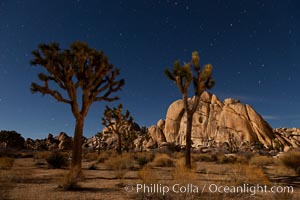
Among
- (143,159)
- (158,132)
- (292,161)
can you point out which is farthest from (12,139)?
(292,161)

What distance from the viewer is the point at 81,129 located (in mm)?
10758

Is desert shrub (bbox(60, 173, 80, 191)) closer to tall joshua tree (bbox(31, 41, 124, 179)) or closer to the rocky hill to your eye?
tall joshua tree (bbox(31, 41, 124, 179))

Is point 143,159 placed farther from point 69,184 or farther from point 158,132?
point 158,132

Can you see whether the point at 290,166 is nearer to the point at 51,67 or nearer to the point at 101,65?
the point at 101,65

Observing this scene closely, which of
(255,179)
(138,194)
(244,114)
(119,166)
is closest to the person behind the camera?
(138,194)

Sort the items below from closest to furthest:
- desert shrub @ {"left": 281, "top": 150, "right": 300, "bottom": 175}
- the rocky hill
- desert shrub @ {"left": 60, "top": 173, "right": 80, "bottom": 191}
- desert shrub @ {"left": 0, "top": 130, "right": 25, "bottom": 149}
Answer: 1. desert shrub @ {"left": 60, "top": 173, "right": 80, "bottom": 191}
2. desert shrub @ {"left": 281, "top": 150, "right": 300, "bottom": 175}
3. desert shrub @ {"left": 0, "top": 130, "right": 25, "bottom": 149}
4. the rocky hill

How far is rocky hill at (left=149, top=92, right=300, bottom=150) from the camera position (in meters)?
55.7

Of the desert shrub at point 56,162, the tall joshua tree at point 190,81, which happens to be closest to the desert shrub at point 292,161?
the tall joshua tree at point 190,81

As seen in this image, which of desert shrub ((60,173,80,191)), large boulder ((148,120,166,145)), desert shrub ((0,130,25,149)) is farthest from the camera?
large boulder ((148,120,166,145))

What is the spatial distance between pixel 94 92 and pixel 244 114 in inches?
2131

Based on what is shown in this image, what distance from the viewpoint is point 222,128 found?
60062 mm

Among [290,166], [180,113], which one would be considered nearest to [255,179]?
[290,166]

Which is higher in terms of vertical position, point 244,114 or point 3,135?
point 244,114

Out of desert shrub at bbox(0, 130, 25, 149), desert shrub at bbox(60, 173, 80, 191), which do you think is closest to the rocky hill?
desert shrub at bbox(0, 130, 25, 149)
